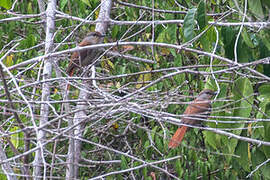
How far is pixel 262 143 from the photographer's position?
2.85 m

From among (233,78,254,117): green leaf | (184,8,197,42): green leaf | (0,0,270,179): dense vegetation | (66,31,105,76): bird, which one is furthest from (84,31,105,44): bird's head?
(233,78,254,117): green leaf

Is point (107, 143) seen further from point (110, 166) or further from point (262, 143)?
point (262, 143)

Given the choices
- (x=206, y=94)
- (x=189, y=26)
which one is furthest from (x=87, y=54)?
(x=189, y=26)

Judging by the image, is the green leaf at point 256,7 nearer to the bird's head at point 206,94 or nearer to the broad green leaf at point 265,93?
the broad green leaf at point 265,93

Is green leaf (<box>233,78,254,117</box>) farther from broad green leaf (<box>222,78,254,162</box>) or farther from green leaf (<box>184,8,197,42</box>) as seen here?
green leaf (<box>184,8,197,42</box>)

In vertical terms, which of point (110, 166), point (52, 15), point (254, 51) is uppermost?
point (52, 15)

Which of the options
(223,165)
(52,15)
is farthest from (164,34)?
(223,165)

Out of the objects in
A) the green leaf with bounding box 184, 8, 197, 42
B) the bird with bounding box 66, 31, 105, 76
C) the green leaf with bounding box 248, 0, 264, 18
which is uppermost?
the green leaf with bounding box 248, 0, 264, 18

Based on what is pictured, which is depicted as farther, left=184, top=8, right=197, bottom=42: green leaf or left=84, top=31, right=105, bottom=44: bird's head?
left=84, top=31, right=105, bottom=44: bird's head

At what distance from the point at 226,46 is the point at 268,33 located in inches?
14.2

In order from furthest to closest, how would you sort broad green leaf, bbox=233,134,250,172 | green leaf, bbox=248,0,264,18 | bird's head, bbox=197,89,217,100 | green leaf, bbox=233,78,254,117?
bird's head, bbox=197,89,217,100 < broad green leaf, bbox=233,134,250,172 < green leaf, bbox=233,78,254,117 < green leaf, bbox=248,0,264,18

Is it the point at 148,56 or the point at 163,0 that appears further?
the point at 148,56

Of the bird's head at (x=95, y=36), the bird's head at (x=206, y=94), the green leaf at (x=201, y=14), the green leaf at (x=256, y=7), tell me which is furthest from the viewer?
the bird's head at (x=95, y=36)

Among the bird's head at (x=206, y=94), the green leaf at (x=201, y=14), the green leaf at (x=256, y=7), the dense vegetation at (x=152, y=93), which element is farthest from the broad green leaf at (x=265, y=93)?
the bird's head at (x=206, y=94)
